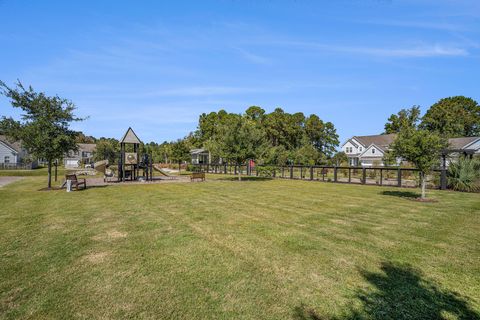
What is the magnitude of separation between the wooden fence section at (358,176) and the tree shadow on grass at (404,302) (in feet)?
49.2

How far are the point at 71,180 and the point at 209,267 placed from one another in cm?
1472

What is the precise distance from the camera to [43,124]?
655 inches

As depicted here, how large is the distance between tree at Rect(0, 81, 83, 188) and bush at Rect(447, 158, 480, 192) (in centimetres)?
2316

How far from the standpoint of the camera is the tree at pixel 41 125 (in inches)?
645

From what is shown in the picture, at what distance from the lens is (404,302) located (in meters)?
3.90

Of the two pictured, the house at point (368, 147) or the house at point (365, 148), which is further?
the house at point (365, 148)

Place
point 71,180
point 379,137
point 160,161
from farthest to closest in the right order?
point 160,161
point 379,137
point 71,180

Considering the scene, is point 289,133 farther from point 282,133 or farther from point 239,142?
point 239,142

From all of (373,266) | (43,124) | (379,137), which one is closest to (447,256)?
(373,266)

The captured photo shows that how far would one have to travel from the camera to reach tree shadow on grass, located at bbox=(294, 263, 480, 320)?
357cm

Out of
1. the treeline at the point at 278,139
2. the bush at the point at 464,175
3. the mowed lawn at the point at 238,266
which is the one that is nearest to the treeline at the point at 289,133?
the treeline at the point at 278,139

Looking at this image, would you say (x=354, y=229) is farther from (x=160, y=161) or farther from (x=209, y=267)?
(x=160, y=161)

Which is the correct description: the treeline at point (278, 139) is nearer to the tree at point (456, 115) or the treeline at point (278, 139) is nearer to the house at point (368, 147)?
the house at point (368, 147)

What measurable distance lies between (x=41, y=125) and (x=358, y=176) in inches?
1099
